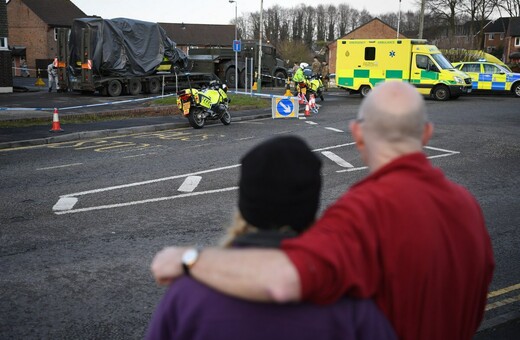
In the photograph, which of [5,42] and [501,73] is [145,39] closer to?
[5,42]

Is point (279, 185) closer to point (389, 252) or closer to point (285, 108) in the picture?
point (389, 252)

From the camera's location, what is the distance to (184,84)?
30594 mm

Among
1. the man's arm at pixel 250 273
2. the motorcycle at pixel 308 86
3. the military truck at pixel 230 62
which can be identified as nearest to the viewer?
the man's arm at pixel 250 273

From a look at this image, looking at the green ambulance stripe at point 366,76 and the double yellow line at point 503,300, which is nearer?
the double yellow line at point 503,300

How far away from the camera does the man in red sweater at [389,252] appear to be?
1.49 metres

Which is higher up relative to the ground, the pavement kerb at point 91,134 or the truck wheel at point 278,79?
the truck wheel at point 278,79

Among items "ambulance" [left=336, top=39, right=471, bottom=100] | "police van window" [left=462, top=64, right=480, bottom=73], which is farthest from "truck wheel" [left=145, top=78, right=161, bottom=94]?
"police van window" [left=462, top=64, right=480, bottom=73]

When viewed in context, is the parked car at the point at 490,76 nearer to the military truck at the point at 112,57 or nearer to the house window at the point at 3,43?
the military truck at the point at 112,57

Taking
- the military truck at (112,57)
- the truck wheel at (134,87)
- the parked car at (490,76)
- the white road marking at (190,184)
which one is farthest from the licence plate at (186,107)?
the parked car at (490,76)

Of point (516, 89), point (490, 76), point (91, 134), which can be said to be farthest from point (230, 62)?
point (91, 134)

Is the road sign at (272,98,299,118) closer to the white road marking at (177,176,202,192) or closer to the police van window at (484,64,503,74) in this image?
the white road marking at (177,176,202,192)

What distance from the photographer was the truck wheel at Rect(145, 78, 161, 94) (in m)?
28.7

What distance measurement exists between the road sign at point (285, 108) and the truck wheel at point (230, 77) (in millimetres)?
16910

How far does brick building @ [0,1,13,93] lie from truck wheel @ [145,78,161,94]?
697cm
